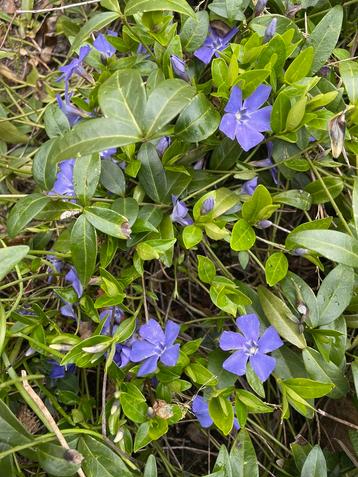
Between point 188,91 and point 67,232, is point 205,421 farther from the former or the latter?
point 188,91

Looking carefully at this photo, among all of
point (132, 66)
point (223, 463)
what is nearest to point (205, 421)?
Answer: point (223, 463)

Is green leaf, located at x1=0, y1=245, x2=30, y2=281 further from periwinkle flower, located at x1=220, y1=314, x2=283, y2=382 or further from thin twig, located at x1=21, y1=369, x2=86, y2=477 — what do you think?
periwinkle flower, located at x1=220, y1=314, x2=283, y2=382

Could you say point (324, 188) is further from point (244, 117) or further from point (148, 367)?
point (148, 367)

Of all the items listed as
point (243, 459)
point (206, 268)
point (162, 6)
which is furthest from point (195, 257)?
point (162, 6)

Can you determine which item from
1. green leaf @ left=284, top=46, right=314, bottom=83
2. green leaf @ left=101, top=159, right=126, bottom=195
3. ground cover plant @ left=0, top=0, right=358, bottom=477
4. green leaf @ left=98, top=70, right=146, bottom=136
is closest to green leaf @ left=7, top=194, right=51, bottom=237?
ground cover plant @ left=0, top=0, right=358, bottom=477

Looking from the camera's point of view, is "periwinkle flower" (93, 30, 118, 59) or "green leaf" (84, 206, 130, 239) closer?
"green leaf" (84, 206, 130, 239)
